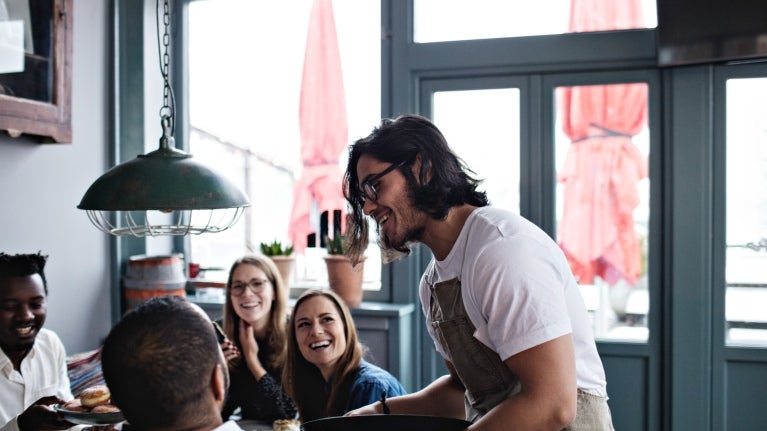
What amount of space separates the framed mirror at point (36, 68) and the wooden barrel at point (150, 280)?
802 mm

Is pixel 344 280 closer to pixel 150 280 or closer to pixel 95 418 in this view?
pixel 150 280

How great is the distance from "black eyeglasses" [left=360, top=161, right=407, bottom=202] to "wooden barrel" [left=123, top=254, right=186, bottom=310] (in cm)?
235

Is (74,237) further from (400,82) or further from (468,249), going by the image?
(468,249)

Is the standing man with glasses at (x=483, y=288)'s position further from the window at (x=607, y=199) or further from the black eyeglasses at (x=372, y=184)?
the window at (x=607, y=199)

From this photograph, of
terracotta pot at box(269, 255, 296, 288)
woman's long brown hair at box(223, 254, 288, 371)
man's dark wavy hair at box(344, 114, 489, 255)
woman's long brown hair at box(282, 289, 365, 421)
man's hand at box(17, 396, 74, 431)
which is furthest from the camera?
terracotta pot at box(269, 255, 296, 288)

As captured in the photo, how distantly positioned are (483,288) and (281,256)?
257cm

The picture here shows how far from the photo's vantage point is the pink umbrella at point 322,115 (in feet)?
13.5

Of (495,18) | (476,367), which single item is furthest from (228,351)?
(495,18)

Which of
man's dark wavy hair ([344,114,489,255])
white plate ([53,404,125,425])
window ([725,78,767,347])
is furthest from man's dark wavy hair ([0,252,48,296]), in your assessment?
window ([725,78,767,347])

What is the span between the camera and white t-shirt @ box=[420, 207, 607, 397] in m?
1.54

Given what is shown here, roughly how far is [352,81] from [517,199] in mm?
1065

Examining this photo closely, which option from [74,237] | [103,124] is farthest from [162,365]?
[103,124]

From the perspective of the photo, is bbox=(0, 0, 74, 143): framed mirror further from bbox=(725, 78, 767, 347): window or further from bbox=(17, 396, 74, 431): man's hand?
bbox=(725, 78, 767, 347): window

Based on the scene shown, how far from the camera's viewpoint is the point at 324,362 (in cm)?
280
